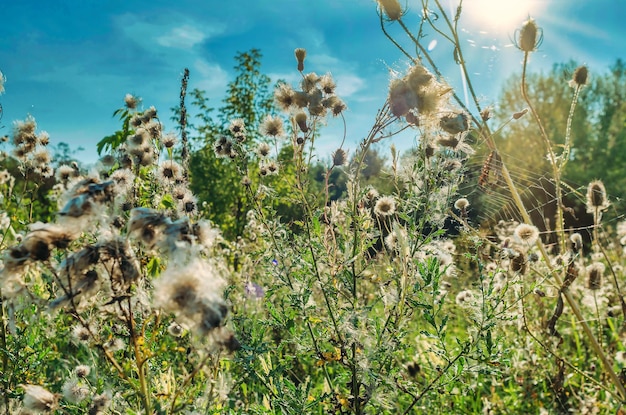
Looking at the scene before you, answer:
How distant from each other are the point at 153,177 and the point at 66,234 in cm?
167

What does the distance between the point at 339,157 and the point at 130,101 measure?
5.92 ft

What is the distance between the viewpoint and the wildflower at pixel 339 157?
2.13m

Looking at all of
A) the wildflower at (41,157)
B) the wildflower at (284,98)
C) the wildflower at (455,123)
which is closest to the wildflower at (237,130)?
the wildflower at (284,98)

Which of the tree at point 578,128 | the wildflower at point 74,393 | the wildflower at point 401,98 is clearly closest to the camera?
the wildflower at point 74,393

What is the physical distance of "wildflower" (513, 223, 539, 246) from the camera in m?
1.97

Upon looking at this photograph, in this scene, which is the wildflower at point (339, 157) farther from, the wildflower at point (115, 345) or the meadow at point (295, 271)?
the wildflower at point (115, 345)

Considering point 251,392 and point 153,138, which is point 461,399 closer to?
point 251,392

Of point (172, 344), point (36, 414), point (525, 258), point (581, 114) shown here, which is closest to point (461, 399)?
point (525, 258)

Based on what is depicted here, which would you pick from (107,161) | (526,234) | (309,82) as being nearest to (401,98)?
(309,82)

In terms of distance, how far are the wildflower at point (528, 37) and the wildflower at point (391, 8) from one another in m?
0.54

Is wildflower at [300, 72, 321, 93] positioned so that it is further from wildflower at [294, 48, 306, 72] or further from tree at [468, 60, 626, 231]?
→ tree at [468, 60, 626, 231]

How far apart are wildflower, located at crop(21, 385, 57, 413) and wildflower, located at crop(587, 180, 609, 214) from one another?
8.16 ft

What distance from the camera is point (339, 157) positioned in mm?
2150

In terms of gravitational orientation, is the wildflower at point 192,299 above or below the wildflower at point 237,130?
below
